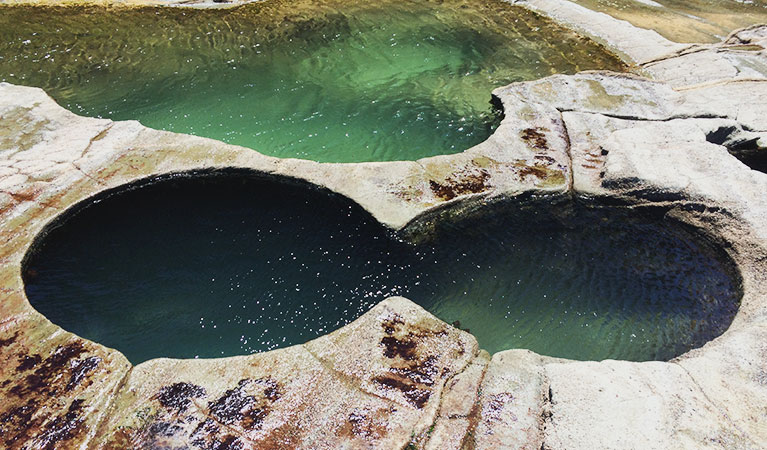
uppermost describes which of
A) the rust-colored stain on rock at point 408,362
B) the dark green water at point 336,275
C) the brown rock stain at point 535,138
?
the brown rock stain at point 535,138

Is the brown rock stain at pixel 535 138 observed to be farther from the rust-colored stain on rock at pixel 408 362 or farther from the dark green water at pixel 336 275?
the rust-colored stain on rock at pixel 408 362

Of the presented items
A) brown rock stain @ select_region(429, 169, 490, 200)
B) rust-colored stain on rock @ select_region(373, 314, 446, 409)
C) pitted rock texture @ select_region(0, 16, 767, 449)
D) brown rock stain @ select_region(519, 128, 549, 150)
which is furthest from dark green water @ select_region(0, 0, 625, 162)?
rust-colored stain on rock @ select_region(373, 314, 446, 409)

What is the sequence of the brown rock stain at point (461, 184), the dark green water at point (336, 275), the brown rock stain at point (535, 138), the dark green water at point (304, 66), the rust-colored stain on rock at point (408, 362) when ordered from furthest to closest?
the dark green water at point (304, 66), the brown rock stain at point (535, 138), the brown rock stain at point (461, 184), the dark green water at point (336, 275), the rust-colored stain on rock at point (408, 362)

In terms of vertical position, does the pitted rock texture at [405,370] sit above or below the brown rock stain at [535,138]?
below

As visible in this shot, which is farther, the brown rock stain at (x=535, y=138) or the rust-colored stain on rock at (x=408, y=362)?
the brown rock stain at (x=535, y=138)

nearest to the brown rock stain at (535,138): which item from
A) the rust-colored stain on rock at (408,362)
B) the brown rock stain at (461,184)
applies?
the brown rock stain at (461,184)

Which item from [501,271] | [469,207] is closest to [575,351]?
[501,271]

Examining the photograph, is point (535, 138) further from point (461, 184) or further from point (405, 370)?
point (405, 370)

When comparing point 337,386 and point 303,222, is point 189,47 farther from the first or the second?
point 337,386
